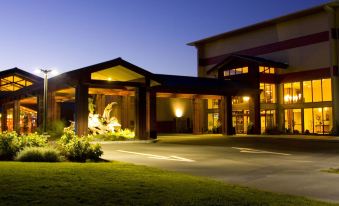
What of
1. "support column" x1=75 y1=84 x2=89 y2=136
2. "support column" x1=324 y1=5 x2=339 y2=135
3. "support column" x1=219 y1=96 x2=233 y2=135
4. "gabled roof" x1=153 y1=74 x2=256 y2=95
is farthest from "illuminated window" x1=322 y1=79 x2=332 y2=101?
"support column" x1=75 y1=84 x2=89 y2=136

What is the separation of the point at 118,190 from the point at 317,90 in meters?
33.5

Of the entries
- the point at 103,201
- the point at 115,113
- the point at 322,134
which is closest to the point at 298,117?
the point at 322,134

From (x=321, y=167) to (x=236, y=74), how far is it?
28.8 meters

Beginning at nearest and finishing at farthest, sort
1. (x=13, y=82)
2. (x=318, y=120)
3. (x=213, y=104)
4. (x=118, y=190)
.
Answer: 1. (x=118, y=190)
2. (x=318, y=120)
3. (x=13, y=82)
4. (x=213, y=104)

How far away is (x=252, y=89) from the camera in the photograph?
39.6 metres

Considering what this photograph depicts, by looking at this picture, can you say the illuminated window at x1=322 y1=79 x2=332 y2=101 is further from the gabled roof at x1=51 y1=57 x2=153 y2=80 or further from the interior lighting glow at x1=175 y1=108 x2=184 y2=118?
the gabled roof at x1=51 y1=57 x2=153 y2=80

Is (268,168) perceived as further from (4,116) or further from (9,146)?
(4,116)

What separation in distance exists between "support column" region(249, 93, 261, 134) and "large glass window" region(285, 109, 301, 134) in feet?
10.3

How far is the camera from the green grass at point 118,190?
26.2ft

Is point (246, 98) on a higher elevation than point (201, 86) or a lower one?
lower

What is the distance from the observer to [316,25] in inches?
1534

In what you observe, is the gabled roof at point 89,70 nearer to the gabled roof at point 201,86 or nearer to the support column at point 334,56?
the gabled roof at point 201,86

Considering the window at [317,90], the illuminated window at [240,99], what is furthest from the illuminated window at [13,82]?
the window at [317,90]

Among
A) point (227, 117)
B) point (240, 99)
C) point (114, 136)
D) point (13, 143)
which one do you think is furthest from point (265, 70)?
point (13, 143)
